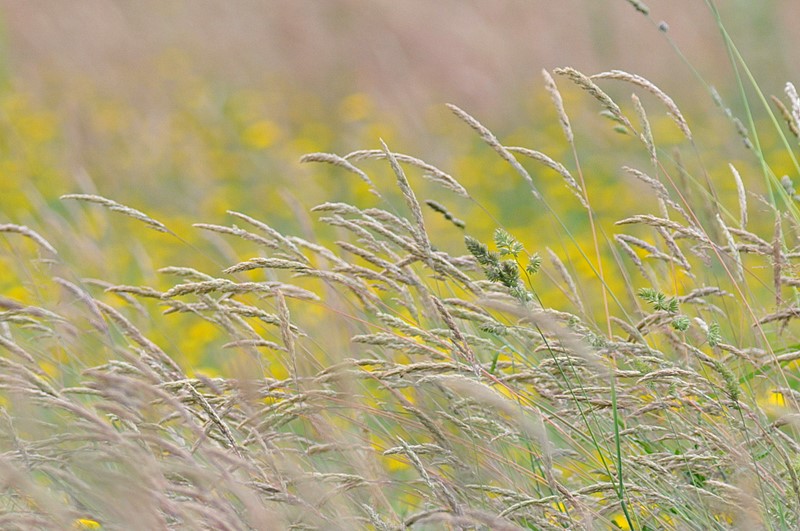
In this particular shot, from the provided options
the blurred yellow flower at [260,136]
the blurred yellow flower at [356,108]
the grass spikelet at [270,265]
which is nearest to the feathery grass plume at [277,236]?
the grass spikelet at [270,265]

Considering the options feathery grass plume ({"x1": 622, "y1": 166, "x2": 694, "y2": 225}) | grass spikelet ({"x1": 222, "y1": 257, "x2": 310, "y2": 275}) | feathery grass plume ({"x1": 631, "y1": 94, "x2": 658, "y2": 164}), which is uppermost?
feathery grass plume ({"x1": 631, "y1": 94, "x2": 658, "y2": 164})

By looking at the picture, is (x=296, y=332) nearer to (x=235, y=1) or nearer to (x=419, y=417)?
(x=419, y=417)

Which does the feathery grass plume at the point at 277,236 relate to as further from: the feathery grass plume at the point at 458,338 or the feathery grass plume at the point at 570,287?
the feathery grass plume at the point at 570,287

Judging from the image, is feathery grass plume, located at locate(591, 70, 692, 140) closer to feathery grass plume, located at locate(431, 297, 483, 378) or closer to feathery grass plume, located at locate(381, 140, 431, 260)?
feathery grass plume, located at locate(381, 140, 431, 260)

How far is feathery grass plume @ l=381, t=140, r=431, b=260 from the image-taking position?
1728 millimetres

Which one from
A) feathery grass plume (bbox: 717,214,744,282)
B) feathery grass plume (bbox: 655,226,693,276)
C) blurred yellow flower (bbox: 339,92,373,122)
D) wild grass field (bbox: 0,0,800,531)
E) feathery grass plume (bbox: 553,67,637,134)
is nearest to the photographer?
wild grass field (bbox: 0,0,800,531)

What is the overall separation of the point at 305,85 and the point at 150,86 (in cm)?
114

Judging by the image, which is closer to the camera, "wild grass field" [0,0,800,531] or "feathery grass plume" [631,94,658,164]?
"wild grass field" [0,0,800,531]

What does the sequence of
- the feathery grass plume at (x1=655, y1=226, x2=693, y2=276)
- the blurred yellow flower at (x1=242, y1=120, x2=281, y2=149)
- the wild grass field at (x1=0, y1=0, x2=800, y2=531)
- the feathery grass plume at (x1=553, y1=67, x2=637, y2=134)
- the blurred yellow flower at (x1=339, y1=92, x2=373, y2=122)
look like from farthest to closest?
the blurred yellow flower at (x1=339, y1=92, x2=373, y2=122)
the blurred yellow flower at (x1=242, y1=120, x2=281, y2=149)
the feathery grass plume at (x1=655, y1=226, x2=693, y2=276)
the feathery grass plume at (x1=553, y1=67, x2=637, y2=134)
the wild grass field at (x1=0, y1=0, x2=800, y2=531)

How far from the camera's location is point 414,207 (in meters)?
1.74

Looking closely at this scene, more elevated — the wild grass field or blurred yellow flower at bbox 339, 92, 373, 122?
the wild grass field

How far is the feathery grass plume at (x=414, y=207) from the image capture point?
1.73 metres

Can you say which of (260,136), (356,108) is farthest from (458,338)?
(356,108)

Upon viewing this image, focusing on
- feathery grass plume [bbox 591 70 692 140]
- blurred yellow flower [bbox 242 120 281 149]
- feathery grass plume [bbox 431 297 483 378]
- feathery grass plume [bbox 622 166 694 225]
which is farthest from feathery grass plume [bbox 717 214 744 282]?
blurred yellow flower [bbox 242 120 281 149]
